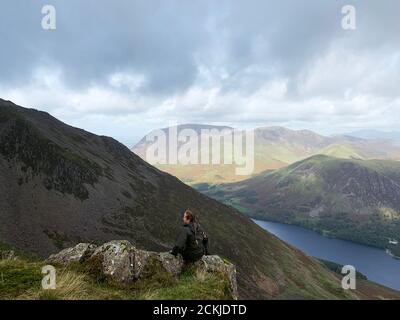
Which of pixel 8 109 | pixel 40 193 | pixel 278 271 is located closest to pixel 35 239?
pixel 40 193

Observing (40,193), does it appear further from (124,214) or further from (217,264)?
(217,264)

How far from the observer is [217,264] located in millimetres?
20000

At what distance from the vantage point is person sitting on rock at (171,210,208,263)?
19734mm

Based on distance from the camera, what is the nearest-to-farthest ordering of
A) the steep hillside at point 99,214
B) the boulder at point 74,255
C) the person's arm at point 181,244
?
the boulder at point 74,255, the person's arm at point 181,244, the steep hillside at point 99,214

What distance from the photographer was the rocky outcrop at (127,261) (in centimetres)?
1767

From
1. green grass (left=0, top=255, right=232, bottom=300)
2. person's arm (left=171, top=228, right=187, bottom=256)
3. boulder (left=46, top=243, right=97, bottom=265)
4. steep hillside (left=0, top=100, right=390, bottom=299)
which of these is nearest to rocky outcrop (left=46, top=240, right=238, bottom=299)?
boulder (left=46, top=243, right=97, bottom=265)

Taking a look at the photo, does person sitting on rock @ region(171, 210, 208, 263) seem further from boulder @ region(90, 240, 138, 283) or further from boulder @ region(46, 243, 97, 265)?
boulder @ region(46, 243, 97, 265)

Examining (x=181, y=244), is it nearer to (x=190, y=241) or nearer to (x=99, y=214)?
(x=190, y=241)

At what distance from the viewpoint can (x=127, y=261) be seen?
1820 centimetres

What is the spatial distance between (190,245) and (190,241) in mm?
270

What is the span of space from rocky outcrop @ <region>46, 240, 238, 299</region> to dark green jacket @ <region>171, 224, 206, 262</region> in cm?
32

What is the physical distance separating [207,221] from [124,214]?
45831 mm

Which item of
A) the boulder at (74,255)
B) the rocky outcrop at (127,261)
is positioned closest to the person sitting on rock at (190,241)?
the rocky outcrop at (127,261)

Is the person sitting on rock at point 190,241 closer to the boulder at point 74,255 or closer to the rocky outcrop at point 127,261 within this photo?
the rocky outcrop at point 127,261
